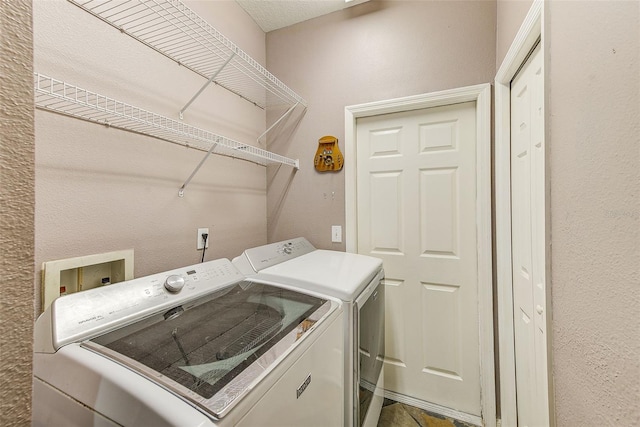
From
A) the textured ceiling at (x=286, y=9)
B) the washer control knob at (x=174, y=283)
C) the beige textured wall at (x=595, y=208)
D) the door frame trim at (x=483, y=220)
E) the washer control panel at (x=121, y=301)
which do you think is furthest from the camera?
the textured ceiling at (x=286, y=9)

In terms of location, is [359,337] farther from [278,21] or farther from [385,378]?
[278,21]

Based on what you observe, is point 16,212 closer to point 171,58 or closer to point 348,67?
point 171,58

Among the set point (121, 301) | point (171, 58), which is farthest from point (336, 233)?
point (171, 58)

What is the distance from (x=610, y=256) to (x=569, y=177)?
274 millimetres

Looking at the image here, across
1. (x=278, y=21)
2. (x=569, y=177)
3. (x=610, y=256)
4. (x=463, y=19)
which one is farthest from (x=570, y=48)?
(x=278, y=21)

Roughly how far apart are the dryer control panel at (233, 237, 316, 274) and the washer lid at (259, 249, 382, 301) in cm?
6

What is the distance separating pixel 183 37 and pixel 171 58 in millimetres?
133

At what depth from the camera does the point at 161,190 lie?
1.36 metres

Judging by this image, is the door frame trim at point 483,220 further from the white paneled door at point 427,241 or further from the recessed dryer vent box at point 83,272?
the recessed dryer vent box at point 83,272

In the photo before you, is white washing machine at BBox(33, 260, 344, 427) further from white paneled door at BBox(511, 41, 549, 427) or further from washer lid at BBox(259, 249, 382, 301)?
white paneled door at BBox(511, 41, 549, 427)

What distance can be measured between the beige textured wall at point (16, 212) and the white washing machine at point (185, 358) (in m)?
0.30

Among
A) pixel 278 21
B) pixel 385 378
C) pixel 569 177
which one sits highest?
pixel 278 21

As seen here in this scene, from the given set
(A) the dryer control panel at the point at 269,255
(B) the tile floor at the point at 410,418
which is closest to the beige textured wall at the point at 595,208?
(B) the tile floor at the point at 410,418

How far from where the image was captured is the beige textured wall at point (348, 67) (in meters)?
1.68
